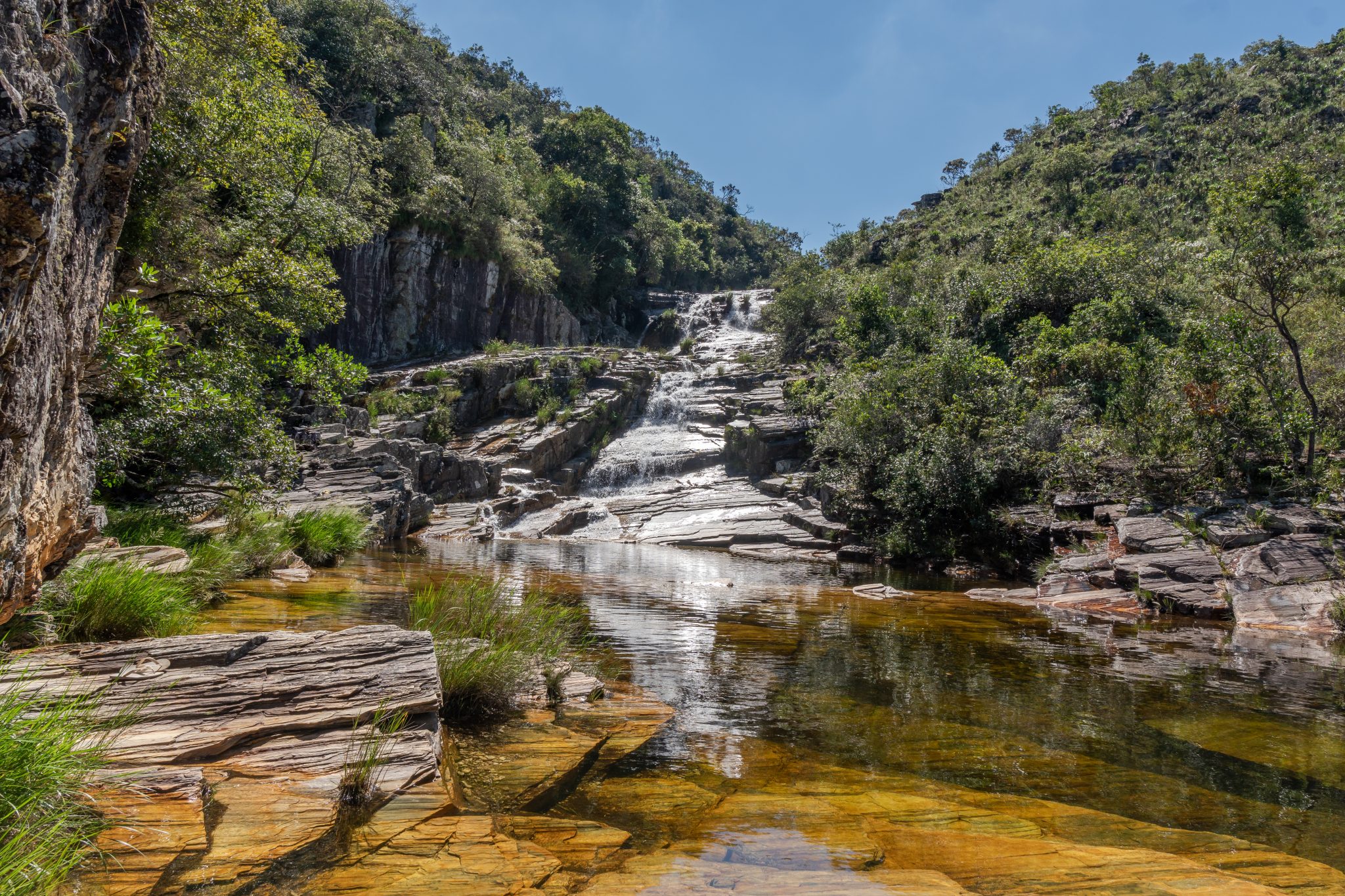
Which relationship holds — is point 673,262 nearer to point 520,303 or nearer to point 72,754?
point 520,303

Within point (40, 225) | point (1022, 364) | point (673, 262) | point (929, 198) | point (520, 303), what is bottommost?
point (40, 225)

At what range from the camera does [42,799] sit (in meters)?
2.42

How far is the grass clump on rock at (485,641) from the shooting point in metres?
5.10

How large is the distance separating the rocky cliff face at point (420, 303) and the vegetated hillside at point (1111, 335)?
60.0 ft

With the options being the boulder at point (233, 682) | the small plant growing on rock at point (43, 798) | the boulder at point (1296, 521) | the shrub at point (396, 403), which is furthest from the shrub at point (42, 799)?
the shrub at point (396, 403)

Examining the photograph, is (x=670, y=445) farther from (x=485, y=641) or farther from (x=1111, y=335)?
(x=485, y=641)

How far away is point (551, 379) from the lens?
3541 cm

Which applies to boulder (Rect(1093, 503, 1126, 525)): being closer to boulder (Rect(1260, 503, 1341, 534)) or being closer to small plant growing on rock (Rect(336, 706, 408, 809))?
boulder (Rect(1260, 503, 1341, 534))

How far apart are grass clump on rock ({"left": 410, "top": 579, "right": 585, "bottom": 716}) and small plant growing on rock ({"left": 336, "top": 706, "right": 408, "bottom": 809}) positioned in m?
0.89

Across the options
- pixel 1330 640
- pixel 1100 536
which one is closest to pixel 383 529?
pixel 1100 536

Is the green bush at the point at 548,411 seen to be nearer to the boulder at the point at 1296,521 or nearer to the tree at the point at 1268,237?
the tree at the point at 1268,237

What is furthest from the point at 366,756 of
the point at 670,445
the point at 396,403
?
the point at 670,445

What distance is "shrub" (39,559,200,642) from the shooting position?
15.4 ft

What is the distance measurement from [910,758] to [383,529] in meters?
17.5
